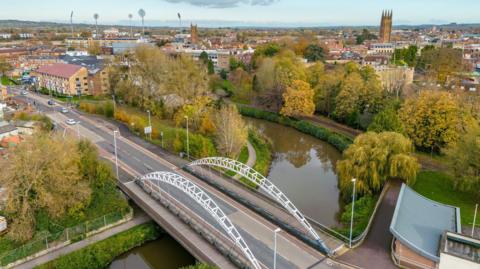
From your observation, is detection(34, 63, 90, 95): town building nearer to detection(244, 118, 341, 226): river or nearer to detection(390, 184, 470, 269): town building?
detection(244, 118, 341, 226): river

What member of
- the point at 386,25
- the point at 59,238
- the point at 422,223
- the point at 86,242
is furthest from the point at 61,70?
the point at 386,25

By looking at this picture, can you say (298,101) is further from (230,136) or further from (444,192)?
(444,192)

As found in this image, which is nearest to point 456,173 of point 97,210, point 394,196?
point 394,196

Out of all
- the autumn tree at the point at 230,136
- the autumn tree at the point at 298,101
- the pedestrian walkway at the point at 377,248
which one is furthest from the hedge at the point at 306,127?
the pedestrian walkway at the point at 377,248

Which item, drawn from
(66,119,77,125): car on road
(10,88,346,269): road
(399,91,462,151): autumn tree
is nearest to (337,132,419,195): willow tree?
(399,91,462,151): autumn tree

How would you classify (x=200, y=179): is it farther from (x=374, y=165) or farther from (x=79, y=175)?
(x=374, y=165)
